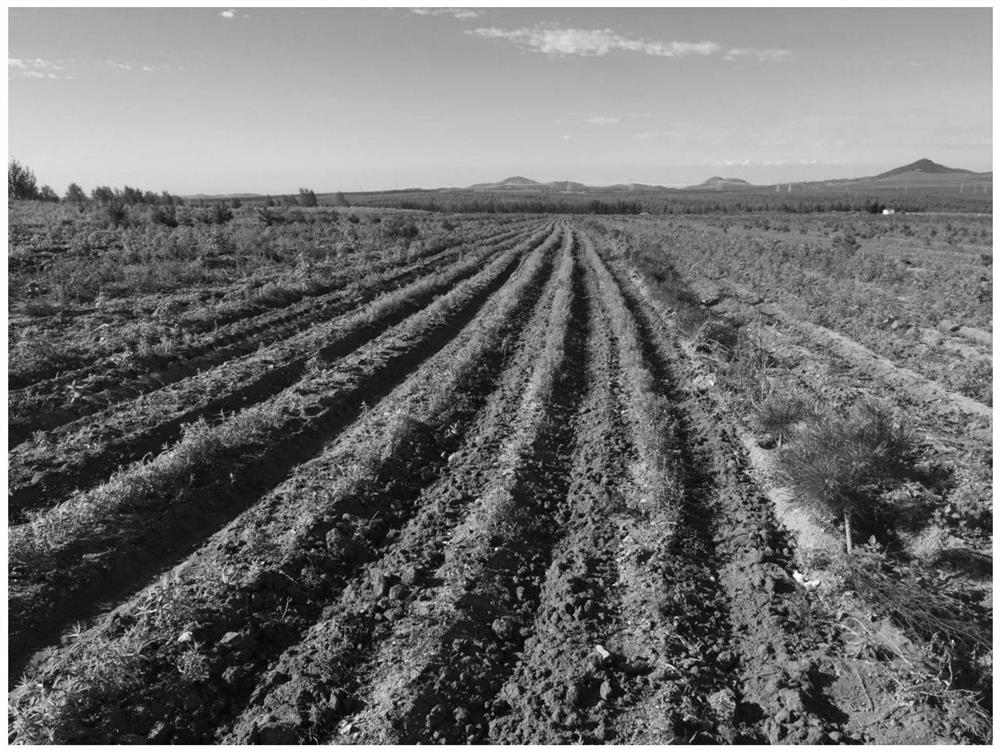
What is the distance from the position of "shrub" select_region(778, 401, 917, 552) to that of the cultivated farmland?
0.05m

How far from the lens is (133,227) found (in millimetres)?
28859

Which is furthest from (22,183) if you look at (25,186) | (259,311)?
(259,311)

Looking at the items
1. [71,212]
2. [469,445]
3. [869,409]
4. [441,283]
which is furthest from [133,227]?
[869,409]

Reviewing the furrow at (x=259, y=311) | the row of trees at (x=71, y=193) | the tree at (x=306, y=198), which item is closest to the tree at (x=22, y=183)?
the row of trees at (x=71, y=193)

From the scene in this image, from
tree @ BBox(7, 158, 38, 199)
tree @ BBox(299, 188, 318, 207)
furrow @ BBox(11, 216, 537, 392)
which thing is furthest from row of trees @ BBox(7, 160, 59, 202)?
furrow @ BBox(11, 216, 537, 392)

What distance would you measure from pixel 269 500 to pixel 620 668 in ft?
12.0

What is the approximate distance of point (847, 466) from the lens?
16.9 ft

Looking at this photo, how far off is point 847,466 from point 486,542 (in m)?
3.36

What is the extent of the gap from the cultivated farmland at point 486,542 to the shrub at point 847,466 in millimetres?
51

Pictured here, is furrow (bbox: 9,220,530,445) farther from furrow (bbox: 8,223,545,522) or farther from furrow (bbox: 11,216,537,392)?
furrow (bbox: 8,223,545,522)

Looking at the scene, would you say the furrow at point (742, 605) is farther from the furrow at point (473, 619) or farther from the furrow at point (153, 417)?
the furrow at point (153, 417)

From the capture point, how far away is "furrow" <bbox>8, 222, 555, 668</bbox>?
4.25 metres

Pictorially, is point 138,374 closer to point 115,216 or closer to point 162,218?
point 115,216

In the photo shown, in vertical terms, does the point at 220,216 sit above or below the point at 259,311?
above
